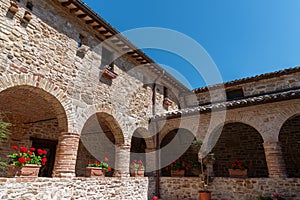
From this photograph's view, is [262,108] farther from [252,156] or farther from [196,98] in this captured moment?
[196,98]

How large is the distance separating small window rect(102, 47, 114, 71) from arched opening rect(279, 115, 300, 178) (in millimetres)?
8364

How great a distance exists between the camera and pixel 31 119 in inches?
320

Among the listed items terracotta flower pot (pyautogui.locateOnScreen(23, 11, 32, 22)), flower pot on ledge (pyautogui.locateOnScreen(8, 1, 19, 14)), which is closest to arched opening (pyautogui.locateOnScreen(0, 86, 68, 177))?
terracotta flower pot (pyautogui.locateOnScreen(23, 11, 32, 22))

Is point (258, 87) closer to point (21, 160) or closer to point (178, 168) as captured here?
point (178, 168)

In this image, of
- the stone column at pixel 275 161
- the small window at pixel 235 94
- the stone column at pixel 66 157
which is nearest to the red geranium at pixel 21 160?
the stone column at pixel 66 157

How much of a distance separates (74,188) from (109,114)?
2.82 meters

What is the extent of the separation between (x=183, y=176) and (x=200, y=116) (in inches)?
106

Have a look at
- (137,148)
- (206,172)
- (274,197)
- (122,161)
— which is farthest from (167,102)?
(274,197)

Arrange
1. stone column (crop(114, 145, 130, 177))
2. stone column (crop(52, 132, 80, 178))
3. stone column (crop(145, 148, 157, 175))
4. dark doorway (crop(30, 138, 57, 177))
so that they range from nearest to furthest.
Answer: stone column (crop(52, 132, 80, 178)) < stone column (crop(114, 145, 130, 177)) < dark doorway (crop(30, 138, 57, 177)) < stone column (crop(145, 148, 157, 175))

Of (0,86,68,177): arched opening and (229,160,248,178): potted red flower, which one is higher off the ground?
(0,86,68,177): arched opening

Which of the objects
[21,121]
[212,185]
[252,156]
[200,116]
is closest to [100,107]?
[21,121]

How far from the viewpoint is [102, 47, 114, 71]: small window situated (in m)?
8.29

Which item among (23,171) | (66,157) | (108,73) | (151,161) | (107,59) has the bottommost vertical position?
(23,171)

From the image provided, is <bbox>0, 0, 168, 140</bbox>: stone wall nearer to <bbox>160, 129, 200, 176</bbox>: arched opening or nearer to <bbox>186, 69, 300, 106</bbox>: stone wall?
<bbox>160, 129, 200, 176</bbox>: arched opening
